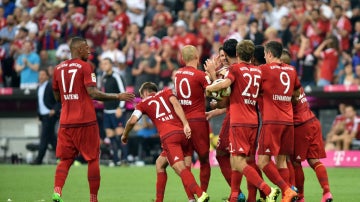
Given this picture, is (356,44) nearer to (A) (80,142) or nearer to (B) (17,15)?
(B) (17,15)

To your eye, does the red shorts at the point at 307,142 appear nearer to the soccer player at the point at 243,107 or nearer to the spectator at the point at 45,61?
the soccer player at the point at 243,107

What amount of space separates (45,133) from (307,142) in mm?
11347

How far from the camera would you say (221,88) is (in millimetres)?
13891

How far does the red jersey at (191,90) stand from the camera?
14.8 metres

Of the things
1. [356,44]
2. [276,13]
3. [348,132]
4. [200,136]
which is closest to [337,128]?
[348,132]

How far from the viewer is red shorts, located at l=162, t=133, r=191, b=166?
14.4 m

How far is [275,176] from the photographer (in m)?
14.1

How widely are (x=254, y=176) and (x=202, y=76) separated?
190 centimetres

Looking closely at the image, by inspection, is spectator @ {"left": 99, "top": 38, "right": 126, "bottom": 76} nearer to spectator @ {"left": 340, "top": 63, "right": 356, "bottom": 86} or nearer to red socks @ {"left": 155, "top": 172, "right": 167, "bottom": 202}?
spectator @ {"left": 340, "top": 63, "right": 356, "bottom": 86}

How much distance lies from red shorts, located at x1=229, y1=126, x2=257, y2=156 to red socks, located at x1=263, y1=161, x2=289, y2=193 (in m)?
0.35

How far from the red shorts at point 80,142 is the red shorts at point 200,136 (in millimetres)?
1445

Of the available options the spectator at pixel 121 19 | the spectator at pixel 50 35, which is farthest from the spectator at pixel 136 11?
the spectator at pixel 50 35

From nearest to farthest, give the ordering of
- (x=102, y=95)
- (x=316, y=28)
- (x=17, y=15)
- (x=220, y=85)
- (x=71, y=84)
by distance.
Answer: (x=220, y=85) < (x=102, y=95) < (x=71, y=84) < (x=316, y=28) < (x=17, y=15)

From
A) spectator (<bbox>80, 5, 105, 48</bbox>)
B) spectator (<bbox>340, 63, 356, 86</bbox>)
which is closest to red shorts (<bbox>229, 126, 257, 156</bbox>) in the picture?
spectator (<bbox>340, 63, 356, 86</bbox>)
